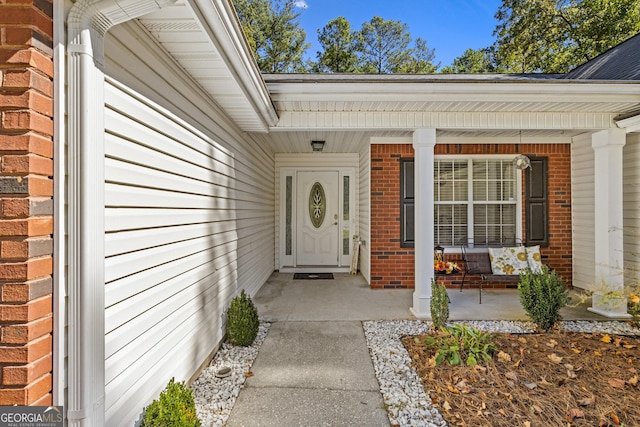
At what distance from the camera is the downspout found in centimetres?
122

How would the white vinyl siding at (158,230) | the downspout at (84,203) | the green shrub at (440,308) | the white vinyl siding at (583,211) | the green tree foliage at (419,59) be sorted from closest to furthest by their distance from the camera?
1. the downspout at (84,203)
2. the white vinyl siding at (158,230)
3. the green shrub at (440,308)
4. the white vinyl siding at (583,211)
5. the green tree foliage at (419,59)

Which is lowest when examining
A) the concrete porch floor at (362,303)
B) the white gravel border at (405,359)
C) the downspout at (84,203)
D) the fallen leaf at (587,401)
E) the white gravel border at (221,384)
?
the white gravel border at (221,384)

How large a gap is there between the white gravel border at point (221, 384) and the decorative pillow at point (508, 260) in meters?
3.82

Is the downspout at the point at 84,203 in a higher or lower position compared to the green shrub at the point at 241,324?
higher

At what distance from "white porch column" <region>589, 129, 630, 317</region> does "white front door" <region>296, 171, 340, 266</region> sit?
13.8 feet

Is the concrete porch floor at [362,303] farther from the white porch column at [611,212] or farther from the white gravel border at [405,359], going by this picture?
the white porch column at [611,212]

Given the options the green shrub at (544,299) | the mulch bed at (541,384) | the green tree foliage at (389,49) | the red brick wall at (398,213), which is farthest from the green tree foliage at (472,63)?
the mulch bed at (541,384)

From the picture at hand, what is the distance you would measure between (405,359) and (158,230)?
2269 mm

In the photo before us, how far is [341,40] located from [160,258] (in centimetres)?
1710

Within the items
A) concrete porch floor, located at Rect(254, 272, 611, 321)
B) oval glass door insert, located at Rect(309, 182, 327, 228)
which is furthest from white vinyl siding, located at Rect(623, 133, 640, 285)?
oval glass door insert, located at Rect(309, 182, 327, 228)

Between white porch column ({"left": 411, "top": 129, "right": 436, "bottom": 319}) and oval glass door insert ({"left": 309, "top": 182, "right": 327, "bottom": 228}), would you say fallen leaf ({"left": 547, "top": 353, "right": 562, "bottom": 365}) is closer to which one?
white porch column ({"left": 411, "top": 129, "right": 436, "bottom": 319})

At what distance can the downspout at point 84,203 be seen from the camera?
47.9 inches

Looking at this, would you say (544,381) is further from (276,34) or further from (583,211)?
(276,34)


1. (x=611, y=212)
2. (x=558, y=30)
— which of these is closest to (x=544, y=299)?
(x=611, y=212)
